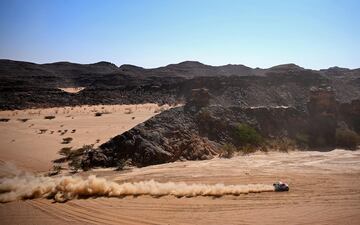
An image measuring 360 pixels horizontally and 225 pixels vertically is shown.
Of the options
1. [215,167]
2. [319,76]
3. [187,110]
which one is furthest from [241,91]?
[215,167]

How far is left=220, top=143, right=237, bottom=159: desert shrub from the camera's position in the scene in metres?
21.2

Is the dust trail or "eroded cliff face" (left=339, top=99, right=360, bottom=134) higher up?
"eroded cliff face" (left=339, top=99, right=360, bottom=134)

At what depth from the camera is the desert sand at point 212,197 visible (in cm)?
1143

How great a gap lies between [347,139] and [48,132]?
21.3 metres

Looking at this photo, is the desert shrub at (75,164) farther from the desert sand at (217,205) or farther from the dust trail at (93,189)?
the dust trail at (93,189)

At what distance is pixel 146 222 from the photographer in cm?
1102

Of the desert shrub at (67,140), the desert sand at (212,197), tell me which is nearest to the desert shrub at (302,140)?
the desert sand at (212,197)

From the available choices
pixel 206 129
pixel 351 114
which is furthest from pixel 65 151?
pixel 351 114

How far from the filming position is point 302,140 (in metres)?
25.5

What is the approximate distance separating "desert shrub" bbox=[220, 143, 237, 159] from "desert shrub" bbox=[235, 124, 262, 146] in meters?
1.31

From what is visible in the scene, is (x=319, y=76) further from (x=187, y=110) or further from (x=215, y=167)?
(x=215, y=167)

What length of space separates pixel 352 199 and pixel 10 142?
63.9 feet

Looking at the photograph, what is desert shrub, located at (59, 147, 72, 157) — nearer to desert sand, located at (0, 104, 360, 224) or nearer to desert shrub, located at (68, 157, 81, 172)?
desert sand, located at (0, 104, 360, 224)

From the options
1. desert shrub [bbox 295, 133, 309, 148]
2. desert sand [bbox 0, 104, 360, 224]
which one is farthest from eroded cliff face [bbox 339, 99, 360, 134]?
desert sand [bbox 0, 104, 360, 224]
